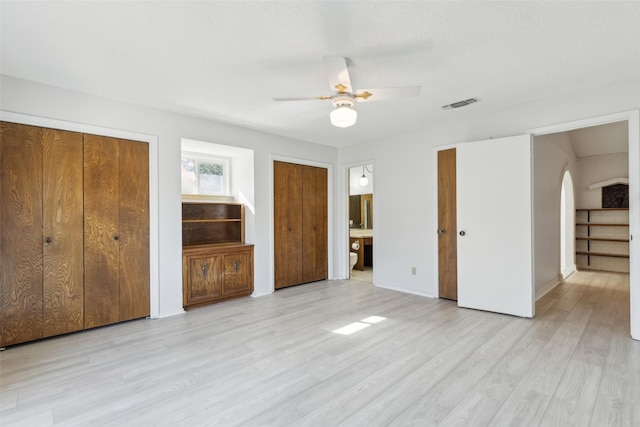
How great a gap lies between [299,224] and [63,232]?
2968 millimetres

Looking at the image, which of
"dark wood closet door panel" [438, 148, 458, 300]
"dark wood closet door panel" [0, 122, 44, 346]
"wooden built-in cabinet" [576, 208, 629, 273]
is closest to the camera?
"dark wood closet door panel" [0, 122, 44, 346]

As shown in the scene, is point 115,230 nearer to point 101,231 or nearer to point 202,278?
point 101,231

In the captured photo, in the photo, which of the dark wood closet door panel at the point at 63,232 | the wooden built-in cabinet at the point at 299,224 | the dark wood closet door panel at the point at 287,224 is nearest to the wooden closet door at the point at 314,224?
the wooden built-in cabinet at the point at 299,224

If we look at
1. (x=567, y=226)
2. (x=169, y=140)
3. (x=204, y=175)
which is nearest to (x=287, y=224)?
(x=204, y=175)

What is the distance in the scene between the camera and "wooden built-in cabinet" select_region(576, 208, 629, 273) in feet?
19.3

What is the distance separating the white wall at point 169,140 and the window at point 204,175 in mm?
688

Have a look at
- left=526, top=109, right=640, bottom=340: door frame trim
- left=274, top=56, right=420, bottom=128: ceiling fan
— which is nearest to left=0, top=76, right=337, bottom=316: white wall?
left=274, top=56, right=420, bottom=128: ceiling fan

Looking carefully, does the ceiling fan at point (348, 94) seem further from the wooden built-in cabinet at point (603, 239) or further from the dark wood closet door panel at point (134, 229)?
the wooden built-in cabinet at point (603, 239)

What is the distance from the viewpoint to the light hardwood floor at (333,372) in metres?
1.80

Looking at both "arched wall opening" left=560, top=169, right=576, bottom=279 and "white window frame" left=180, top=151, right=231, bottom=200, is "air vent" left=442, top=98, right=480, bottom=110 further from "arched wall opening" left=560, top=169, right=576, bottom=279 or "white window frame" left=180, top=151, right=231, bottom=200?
"arched wall opening" left=560, top=169, right=576, bottom=279

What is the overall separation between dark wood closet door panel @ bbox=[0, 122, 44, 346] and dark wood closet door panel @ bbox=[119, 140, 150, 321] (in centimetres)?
65

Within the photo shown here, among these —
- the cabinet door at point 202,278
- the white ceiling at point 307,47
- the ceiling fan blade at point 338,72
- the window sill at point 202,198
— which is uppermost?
the white ceiling at point 307,47

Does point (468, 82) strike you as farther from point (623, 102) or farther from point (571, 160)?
point (571, 160)

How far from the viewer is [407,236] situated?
4.54 metres
